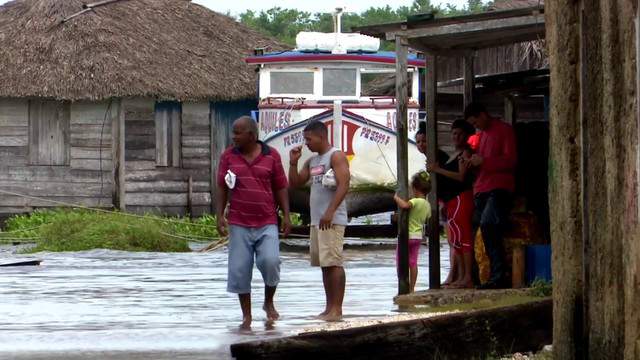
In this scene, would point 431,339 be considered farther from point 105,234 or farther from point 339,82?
point 339,82

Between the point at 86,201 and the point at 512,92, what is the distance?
1624cm

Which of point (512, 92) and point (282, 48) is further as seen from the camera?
point (282, 48)

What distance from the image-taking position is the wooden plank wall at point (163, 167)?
32.2m

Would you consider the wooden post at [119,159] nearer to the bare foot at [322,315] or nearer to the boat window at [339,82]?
the boat window at [339,82]

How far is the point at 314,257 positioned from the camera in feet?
47.3

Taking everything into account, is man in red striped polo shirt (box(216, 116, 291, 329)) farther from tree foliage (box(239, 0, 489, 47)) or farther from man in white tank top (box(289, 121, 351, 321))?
tree foliage (box(239, 0, 489, 47))

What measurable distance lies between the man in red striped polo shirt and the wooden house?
17.5 metres

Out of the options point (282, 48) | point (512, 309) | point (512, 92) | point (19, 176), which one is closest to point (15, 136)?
point (19, 176)

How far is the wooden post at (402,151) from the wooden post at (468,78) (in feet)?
3.68

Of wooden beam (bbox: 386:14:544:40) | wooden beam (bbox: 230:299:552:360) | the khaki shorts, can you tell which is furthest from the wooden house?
wooden beam (bbox: 230:299:552:360)

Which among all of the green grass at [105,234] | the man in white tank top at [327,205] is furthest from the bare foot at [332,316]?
the green grass at [105,234]

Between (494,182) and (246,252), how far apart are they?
95.2 inches

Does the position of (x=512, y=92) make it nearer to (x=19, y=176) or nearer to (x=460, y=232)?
(x=460, y=232)

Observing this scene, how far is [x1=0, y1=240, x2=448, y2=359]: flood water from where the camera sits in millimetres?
12133
